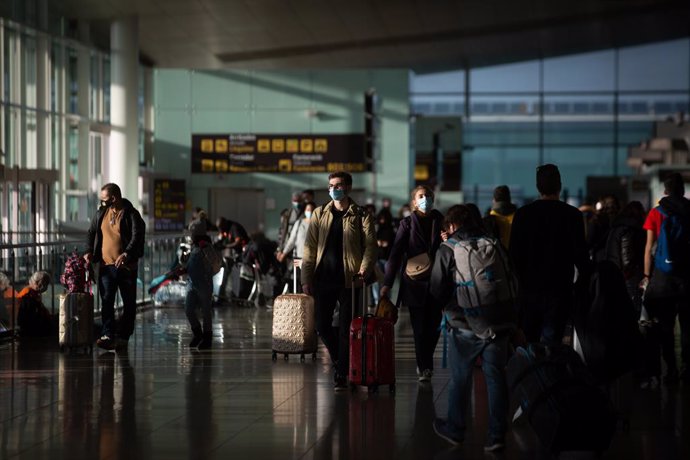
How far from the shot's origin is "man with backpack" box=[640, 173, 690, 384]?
34.3 ft

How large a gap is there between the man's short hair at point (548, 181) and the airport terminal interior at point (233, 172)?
1.47 m

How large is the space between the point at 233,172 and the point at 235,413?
24191 millimetres

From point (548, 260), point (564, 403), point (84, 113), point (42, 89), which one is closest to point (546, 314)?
point (548, 260)

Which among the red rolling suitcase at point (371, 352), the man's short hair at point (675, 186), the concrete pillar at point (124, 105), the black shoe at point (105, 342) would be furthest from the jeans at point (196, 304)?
the concrete pillar at point (124, 105)

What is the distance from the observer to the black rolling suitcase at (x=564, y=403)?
23.0 feet

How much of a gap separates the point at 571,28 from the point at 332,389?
37.5 meters

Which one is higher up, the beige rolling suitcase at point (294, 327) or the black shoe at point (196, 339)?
the beige rolling suitcase at point (294, 327)

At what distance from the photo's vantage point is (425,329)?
35.3 feet

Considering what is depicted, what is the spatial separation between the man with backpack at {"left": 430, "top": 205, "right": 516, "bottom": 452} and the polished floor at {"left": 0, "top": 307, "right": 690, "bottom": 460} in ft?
0.70

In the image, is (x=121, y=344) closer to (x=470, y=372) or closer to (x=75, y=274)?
(x=75, y=274)

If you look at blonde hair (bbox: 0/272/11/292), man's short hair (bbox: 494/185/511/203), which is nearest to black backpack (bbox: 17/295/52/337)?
blonde hair (bbox: 0/272/11/292)

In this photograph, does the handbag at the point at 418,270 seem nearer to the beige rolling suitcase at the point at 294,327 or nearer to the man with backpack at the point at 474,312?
the beige rolling suitcase at the point at 294,327

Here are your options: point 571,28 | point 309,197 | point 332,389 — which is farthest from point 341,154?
point 332,389

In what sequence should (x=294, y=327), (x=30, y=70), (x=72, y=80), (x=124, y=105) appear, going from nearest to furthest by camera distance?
1. (x=294, y=327)
2. (x=30, y=70)
3. (x=124, y=105)
4. (x=72, y=80)
